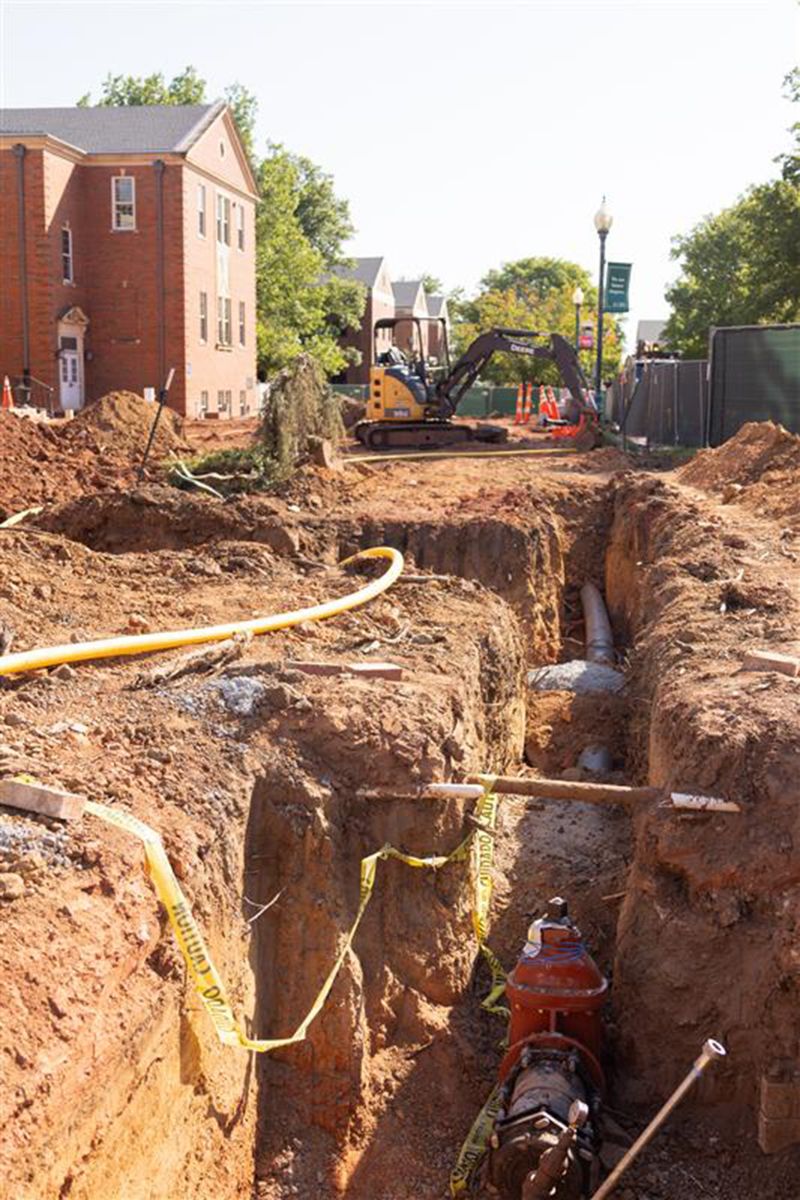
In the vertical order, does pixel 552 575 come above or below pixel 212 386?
below

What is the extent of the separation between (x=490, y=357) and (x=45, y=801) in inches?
938

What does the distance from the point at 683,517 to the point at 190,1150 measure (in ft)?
39.5

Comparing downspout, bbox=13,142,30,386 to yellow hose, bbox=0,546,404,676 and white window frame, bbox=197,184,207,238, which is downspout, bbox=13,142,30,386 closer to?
white window frame, bbox=197,184,207,238

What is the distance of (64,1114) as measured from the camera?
16.7ft

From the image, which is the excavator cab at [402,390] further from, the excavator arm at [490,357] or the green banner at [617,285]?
the green banner at [617,285]

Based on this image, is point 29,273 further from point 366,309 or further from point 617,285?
point 366,309

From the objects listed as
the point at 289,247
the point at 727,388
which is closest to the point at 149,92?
the point at 289,247

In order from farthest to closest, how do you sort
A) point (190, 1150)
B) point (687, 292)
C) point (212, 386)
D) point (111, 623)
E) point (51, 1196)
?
point (687, 292), point (212, 386), point (111, 623), point (190, 1150), point (51, 1196)

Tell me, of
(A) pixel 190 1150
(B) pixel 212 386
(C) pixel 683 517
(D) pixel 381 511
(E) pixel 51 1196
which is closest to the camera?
(E) pixel 51 1196

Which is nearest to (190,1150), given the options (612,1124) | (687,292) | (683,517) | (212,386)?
(612,1124)

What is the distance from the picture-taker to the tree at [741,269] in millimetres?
33875

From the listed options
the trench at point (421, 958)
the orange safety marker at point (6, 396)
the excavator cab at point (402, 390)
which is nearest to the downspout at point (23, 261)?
the orange safety marker at point (6, 396)

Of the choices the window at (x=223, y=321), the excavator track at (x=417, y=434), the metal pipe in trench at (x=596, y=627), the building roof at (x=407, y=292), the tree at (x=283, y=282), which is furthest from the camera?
the building roof at (x=407, y=292)

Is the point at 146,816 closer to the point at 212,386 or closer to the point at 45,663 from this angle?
the point at 45,663
